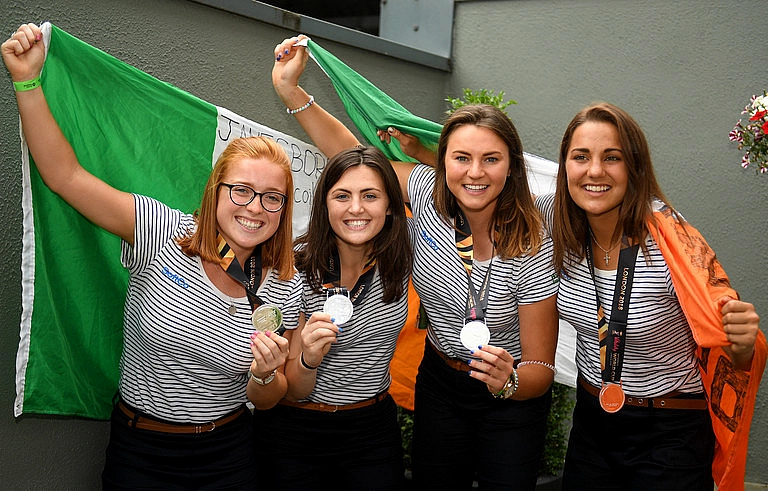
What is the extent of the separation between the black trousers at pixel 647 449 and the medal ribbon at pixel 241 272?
149 centimetres

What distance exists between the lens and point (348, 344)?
3.19 metres

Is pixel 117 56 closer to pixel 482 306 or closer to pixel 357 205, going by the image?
pixel 357 205

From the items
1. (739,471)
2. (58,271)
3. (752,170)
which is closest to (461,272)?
(739,471)

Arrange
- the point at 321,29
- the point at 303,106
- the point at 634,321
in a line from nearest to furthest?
1. the point at 634,321
2. the point at 303,106
3. the point at 321,29

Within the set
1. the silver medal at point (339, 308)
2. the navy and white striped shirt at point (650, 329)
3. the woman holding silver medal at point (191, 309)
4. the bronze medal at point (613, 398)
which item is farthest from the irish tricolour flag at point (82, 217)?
the bronze medal at point (613, 398)

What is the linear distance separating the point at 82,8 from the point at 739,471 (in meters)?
3.52

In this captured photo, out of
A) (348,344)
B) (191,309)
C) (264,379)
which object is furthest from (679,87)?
(191,309)

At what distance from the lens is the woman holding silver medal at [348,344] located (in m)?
3.13

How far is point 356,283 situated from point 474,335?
573mm

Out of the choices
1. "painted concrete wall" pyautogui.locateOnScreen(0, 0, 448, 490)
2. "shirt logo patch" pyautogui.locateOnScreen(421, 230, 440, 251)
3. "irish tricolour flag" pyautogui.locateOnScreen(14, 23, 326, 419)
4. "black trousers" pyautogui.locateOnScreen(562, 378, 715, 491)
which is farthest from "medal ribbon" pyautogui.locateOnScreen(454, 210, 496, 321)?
"painted concrete wall" pyautogui.locateOnScreen(0, 0, 448, 490)

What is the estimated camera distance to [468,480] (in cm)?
341

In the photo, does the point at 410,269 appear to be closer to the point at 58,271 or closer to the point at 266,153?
the point at 266,153

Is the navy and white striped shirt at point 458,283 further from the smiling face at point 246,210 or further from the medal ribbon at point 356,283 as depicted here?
the smiling face at point 246,210

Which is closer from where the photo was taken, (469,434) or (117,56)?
(469,434)
